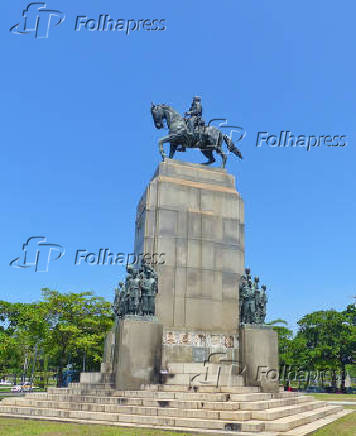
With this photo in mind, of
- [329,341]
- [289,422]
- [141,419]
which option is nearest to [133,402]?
[141,419]

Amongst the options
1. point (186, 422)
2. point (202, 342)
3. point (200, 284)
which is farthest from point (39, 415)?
point (200, 284)

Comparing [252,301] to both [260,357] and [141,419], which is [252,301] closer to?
[260,357]

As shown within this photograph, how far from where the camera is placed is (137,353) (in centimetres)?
1766

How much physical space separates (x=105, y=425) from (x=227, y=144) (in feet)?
55.7

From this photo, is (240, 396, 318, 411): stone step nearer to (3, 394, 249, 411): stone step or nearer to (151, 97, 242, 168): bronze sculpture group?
(3, 394, 249, 411): stone step

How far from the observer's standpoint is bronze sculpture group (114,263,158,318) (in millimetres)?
18719

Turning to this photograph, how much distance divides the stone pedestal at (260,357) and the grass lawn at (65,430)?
8698 mm

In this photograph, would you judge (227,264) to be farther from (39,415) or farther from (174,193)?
(39,415)

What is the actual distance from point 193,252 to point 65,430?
37.2 ft

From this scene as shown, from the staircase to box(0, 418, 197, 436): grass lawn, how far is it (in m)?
0.83

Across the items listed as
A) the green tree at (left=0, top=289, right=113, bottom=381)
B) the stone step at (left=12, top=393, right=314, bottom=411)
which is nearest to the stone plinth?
the stone step at (left=12, top=393, right=314, bottom=411)

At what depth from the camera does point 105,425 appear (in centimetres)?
1270

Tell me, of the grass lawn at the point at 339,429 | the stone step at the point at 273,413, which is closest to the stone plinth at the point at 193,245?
the stone step at the point at 273,413

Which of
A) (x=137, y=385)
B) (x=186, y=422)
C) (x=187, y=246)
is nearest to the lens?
(x=186, y=422)
